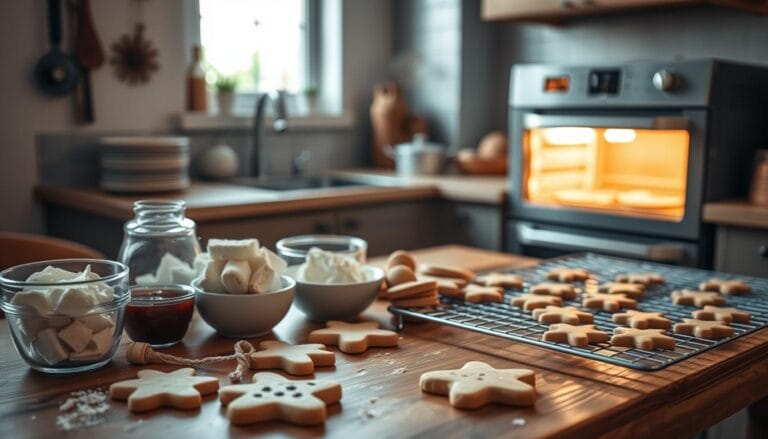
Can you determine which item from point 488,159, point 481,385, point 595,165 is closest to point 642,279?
point 481,385

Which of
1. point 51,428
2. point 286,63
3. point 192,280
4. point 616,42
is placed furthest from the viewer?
point 286,63

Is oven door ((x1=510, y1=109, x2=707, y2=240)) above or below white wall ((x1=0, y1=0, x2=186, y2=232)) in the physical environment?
below

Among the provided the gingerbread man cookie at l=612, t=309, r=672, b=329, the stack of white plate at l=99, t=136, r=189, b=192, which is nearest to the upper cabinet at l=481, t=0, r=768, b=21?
the stack of white plate at l=99, t=136, r=189, b=192

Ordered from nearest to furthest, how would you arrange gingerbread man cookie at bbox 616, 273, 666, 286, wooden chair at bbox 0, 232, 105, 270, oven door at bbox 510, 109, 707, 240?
gingerbread man cookie at bbox 616, 273, 666, 286 < wooden chair at bbox 0, 232, 105, 270 < oven door at bbox 510, 109, 707, 240

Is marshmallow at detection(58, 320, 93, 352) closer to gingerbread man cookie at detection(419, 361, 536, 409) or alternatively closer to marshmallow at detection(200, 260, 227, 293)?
marshmallow at detection(200, 260, 227, 293)

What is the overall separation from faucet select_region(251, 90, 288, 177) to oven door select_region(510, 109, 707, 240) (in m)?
1.01

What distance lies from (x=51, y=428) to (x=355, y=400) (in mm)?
346

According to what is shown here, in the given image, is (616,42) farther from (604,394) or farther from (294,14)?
(604,394)

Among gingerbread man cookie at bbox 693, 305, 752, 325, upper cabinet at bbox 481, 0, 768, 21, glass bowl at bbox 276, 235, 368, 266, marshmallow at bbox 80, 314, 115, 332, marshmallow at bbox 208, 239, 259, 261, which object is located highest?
upper cabinet at bbox 481, 0, 768, 21

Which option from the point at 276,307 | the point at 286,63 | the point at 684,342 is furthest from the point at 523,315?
the point at 286,63

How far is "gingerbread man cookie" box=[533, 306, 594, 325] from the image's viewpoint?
1253 millimetres

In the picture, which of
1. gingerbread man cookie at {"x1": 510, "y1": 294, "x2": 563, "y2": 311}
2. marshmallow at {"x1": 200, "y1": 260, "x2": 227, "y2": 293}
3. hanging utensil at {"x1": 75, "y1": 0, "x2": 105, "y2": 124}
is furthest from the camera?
hanging utensil at {"x1": 75, "y1": 0, "x2": 105, "y2": 124}

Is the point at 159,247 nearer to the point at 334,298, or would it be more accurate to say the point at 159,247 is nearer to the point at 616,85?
the point at 334,298

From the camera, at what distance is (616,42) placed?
3.50 metres
